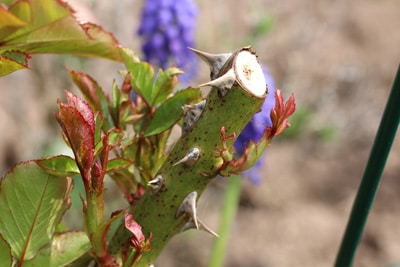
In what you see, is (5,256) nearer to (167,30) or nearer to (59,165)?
(59,165)

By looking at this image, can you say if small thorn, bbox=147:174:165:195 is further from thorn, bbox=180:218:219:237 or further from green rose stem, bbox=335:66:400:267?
green rose stem, bbox=335:66:400:267

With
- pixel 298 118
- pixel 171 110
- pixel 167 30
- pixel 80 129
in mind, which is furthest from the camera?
pixel 298 118

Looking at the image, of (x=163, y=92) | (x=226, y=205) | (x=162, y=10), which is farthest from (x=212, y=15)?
(x=163, y=92)

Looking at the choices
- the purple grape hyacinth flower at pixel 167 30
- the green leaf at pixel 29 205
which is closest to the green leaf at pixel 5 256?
the green leaf at pixel 29 205

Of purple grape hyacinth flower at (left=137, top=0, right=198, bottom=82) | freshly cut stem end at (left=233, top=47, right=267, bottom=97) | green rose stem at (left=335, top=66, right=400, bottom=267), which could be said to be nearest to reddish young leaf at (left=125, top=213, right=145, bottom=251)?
freshly cut stem end at (left=233, top=47, right=267, bottom=97)

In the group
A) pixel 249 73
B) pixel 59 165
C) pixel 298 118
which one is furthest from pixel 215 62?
pixel 298 118
